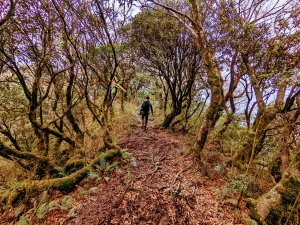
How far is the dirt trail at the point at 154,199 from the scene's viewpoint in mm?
3324

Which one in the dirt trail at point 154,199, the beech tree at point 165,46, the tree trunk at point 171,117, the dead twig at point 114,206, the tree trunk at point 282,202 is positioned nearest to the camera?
the tree trunk at point 282,202

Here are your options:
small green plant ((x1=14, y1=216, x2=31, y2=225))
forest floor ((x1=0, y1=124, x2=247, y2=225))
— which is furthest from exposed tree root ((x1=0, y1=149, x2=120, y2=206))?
small green plant ((x1=14, y1=216, x2=31, y2=225))

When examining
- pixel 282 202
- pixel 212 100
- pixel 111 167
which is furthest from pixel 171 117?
pixel 282 202

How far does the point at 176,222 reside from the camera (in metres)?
3.23

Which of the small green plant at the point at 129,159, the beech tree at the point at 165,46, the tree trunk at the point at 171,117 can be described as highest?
the beech tree at the point at 165,46

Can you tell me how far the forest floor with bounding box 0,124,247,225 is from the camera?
3334 millimetres

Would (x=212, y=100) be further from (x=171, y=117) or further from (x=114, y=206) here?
(x=171, y=117)

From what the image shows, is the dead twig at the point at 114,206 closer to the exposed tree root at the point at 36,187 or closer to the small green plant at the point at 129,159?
the small green plant at the point at 129,159

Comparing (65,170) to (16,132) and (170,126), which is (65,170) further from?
(170,126)

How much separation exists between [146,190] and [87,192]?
142cm

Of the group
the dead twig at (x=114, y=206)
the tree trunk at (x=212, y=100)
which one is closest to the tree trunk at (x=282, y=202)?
the tree trunk at (x=212, y=100)

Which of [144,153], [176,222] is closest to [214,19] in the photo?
[144,153]

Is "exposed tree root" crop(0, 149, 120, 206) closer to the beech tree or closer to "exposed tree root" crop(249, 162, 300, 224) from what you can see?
"exposed tree root" crop(249, 162, 300, 224)

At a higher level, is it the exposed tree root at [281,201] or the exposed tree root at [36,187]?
the exposed tree root at [281,201]
